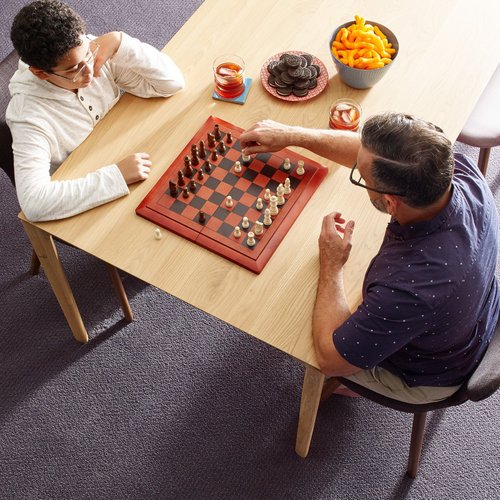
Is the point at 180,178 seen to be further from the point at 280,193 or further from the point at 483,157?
the point at 483,157

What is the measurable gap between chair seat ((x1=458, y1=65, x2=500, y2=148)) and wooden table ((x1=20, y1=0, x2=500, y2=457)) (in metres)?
0.30

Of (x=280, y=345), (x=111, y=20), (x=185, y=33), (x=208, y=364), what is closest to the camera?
(x=280, y=345)

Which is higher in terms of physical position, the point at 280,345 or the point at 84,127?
the point at 84,127

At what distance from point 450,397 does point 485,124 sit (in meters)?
1.09

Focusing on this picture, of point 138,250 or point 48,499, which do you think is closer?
point 138,250

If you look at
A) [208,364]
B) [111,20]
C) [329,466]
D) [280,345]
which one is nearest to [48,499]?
[208,364]

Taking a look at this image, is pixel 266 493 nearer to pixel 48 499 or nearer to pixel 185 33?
pixel 48 499

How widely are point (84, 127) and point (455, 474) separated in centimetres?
178

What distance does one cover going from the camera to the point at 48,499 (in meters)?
2.49

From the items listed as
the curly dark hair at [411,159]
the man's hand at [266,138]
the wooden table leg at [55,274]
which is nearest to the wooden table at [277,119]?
the wooden table leg at [55,274]

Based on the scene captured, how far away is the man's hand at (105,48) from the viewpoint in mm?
2213

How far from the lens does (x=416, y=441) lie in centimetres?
237

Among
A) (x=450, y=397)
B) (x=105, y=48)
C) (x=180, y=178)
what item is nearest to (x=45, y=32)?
(x=105, y=48)

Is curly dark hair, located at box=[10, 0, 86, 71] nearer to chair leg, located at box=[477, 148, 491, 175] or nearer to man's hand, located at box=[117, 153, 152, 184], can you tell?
man's hand, located at box=[117, 153, 152, 184]
